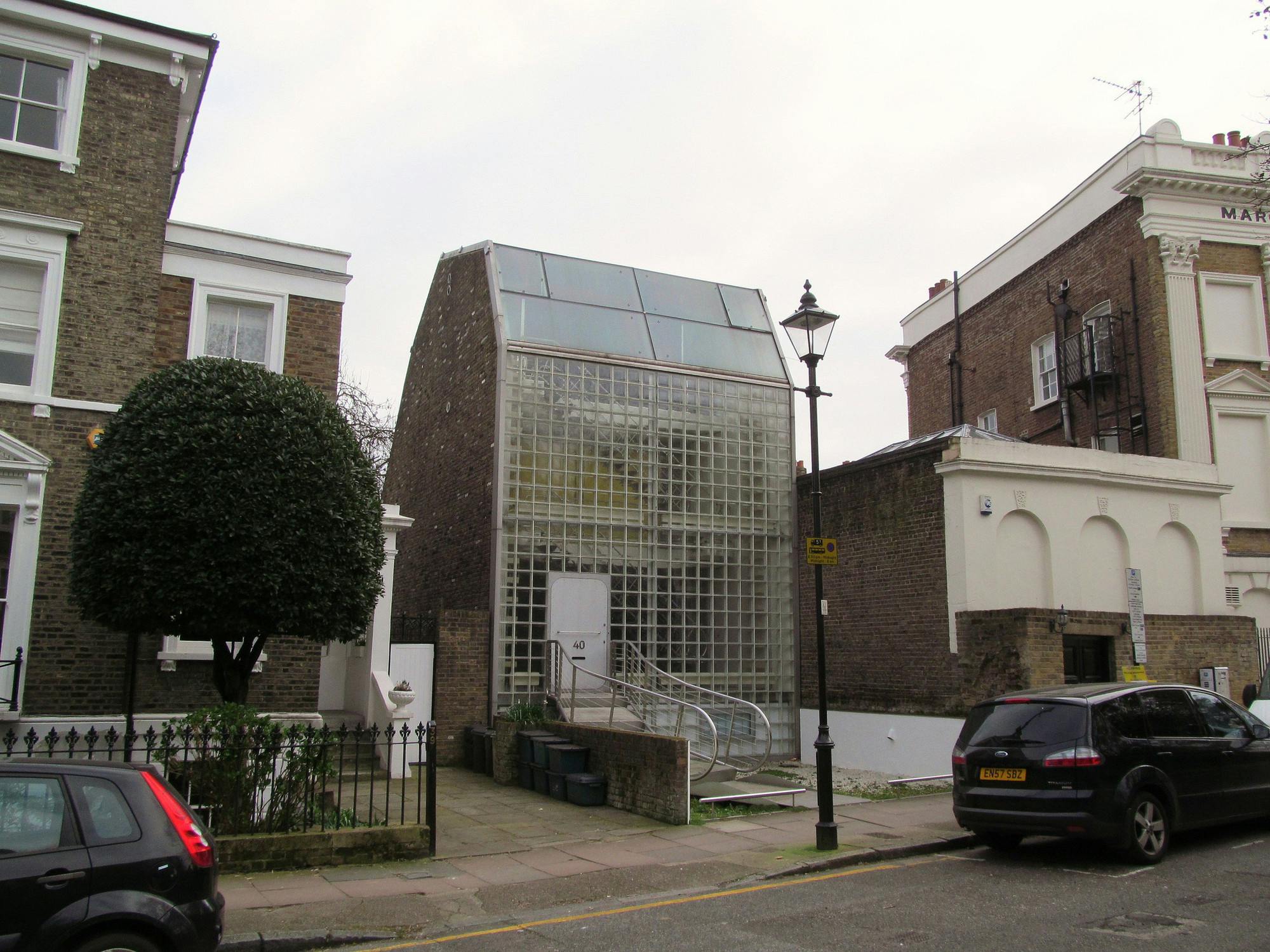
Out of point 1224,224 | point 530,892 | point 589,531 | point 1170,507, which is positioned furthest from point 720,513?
point 1224,224

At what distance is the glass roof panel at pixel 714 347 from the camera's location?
64.6 ft

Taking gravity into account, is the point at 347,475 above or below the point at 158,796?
above

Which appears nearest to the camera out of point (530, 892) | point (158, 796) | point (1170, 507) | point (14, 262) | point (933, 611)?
point (158, 796)

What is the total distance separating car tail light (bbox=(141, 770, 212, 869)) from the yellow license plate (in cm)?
686

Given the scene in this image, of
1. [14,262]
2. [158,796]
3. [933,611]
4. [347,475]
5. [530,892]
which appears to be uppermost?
[14,262]

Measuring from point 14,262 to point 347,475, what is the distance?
5832mm

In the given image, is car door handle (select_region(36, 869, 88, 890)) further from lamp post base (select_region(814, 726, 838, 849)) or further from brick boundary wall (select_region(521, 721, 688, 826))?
brick boundary wall (select_region(521, 721, 688, 826))

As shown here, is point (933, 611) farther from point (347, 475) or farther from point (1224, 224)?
point (1224, 224)

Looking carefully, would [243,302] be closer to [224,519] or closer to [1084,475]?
[224,519]

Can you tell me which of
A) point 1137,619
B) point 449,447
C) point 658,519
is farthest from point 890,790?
point 449,447

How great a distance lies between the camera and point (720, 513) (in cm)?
1903

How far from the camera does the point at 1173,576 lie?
58.4ft

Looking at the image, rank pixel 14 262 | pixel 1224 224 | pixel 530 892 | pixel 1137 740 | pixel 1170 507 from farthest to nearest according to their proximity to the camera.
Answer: pixel 1224 224 < pixel 1170 507 < pixel 14 262 < pixel 1137 740 < pixel 530 892

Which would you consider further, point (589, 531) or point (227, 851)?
point (589, 531)
